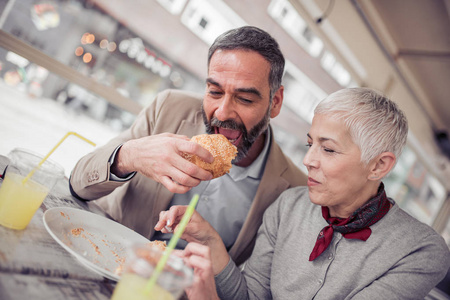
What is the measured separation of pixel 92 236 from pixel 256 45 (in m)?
1.35

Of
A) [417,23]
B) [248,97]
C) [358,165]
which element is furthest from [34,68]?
[417,23]

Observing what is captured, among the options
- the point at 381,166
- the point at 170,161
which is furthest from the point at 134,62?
the point at 381,166

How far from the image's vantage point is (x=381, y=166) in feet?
4.88

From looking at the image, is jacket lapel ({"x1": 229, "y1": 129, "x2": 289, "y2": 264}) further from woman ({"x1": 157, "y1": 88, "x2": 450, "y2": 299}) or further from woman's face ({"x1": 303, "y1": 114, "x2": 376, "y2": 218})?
woman's face ({"x1": 303, "y1": 114, "x2": 376, "y2": 218})

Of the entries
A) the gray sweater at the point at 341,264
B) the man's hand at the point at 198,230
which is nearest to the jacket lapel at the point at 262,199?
the gray sweater at the point at 341,264

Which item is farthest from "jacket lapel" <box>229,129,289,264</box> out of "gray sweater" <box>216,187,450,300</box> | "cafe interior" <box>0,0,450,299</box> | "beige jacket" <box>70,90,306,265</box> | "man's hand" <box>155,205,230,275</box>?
"cafe interior" <box>0,0,450,299</box>

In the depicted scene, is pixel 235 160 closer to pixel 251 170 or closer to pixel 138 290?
pixel 251 170

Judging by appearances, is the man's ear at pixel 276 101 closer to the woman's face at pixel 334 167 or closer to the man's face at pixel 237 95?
the man's face at pixel 237 95

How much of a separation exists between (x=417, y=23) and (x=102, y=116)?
448 centimetres

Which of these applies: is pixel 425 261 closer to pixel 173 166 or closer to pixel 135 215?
pixel 173 166

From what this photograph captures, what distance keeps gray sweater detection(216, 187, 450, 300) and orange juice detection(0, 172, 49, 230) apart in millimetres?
813

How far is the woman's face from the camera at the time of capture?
1.44 meters

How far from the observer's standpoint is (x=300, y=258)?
5.02ft

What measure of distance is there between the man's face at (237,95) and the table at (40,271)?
1067 millimetres
